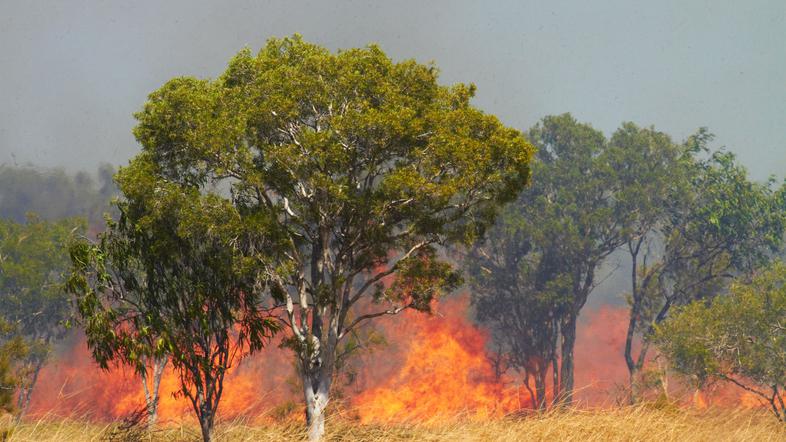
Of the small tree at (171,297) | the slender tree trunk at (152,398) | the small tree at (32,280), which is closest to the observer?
the small tree at (171,297)

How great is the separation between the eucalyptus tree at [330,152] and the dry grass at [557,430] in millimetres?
3761

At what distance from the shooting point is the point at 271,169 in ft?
80.7

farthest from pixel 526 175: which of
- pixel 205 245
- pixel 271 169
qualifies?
pixel 205 245

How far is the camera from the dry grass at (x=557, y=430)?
53.0 ft

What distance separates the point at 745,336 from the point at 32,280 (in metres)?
44.6

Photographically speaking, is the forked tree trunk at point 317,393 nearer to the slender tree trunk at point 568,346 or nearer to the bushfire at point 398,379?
the slender tree trunk at point 568,346

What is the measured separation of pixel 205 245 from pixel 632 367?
4407 centimetres

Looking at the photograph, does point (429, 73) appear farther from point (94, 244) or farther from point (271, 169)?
point (94, 244)

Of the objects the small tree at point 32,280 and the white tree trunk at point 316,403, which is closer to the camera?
the white tree trunk at point 316,403

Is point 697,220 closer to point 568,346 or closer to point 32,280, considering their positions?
point 568,346

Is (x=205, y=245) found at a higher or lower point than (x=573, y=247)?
lower

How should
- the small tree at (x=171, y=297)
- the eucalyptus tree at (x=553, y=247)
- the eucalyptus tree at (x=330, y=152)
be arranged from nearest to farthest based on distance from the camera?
1. the small tree at (x=171, y=297)
2. the eucalyptus tree at (x=330, y=152)
3. the eucalyptus tree at (x=553, y=247)

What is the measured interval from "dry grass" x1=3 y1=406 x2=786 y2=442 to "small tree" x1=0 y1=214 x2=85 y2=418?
119 ft

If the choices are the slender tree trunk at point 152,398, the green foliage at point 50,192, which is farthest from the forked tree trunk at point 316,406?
the green foliage at point 50,192
